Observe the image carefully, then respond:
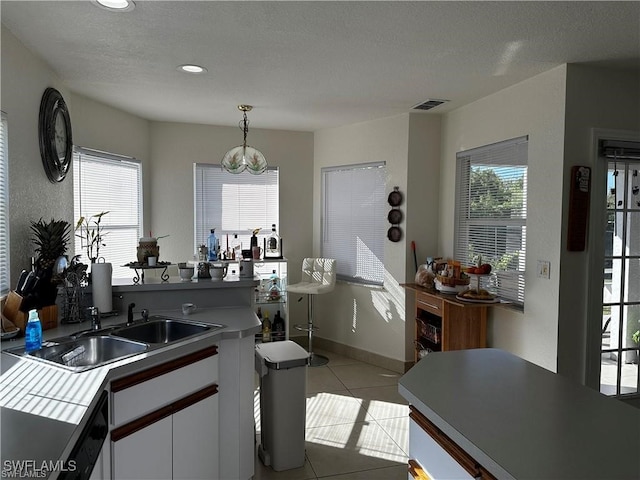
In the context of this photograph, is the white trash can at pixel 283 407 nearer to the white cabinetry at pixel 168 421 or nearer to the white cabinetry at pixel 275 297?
the white cabinetry at pixel 168 421

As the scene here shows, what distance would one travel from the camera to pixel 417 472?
1.57 m

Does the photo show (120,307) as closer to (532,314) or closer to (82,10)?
(82,10)

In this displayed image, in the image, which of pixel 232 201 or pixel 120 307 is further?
pixel 232 201

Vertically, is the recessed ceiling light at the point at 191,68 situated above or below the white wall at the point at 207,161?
above

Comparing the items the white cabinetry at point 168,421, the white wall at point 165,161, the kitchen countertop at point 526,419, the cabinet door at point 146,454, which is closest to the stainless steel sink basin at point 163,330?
the white cabinetry at point 168,421

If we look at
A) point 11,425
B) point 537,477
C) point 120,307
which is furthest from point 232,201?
point 537,477

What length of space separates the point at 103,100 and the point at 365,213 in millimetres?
2729

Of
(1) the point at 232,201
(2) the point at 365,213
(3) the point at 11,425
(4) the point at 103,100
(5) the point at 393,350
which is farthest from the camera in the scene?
(1) the point at 232,201

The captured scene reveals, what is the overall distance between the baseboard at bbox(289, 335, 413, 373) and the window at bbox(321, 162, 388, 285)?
2.49 ft

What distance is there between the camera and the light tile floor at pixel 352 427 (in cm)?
268

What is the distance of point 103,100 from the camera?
382 cm

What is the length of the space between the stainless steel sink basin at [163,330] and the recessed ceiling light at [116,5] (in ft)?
5.46

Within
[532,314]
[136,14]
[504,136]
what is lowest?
[532,314]

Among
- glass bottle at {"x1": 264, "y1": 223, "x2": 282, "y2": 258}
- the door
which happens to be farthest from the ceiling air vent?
glass bottle at {"x1": 264, "y1": 223, "x2": 282, "y2": 258}
